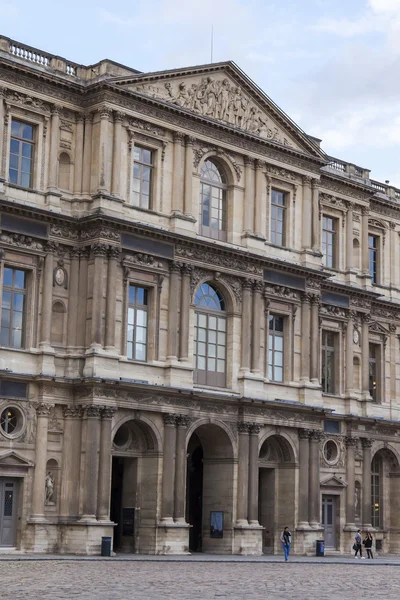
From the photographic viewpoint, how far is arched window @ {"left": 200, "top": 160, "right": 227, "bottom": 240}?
50.4 m

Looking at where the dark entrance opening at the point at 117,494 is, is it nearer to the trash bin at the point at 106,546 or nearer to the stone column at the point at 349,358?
the trash bin at the point at 106,546

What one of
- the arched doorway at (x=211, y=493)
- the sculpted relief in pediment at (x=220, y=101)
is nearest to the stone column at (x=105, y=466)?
the arched doorway at (x=211, y=493)

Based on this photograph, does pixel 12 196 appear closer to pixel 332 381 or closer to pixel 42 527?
pixel 42 527

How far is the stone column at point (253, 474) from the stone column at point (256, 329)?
2606mm

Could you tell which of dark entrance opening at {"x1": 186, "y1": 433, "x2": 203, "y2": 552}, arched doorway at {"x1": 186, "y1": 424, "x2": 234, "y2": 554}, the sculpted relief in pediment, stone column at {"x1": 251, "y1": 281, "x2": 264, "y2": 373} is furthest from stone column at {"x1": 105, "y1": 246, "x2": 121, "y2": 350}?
dark entrance opening at {"x1": 186, "y1": 433, "x2": 203, "y2": 552}

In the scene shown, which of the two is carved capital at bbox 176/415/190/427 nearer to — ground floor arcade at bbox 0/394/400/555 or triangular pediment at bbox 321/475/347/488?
ground floor arcade at bbox 0/394/400/555

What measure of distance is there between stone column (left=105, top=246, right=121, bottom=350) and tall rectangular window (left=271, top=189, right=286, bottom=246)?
31.9 feet

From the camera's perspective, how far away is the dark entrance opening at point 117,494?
4725 cm

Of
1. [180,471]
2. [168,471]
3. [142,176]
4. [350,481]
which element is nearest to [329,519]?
[350,481]

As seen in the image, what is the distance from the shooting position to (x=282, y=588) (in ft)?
90.7

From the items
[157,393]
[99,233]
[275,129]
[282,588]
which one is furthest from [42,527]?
[275,129]

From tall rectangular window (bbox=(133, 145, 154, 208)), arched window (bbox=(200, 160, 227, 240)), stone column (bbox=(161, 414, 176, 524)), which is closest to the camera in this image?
stone column (bbox=(161, 414, 176, 524))

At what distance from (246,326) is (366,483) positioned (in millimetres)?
11387

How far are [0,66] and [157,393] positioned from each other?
13657mm
